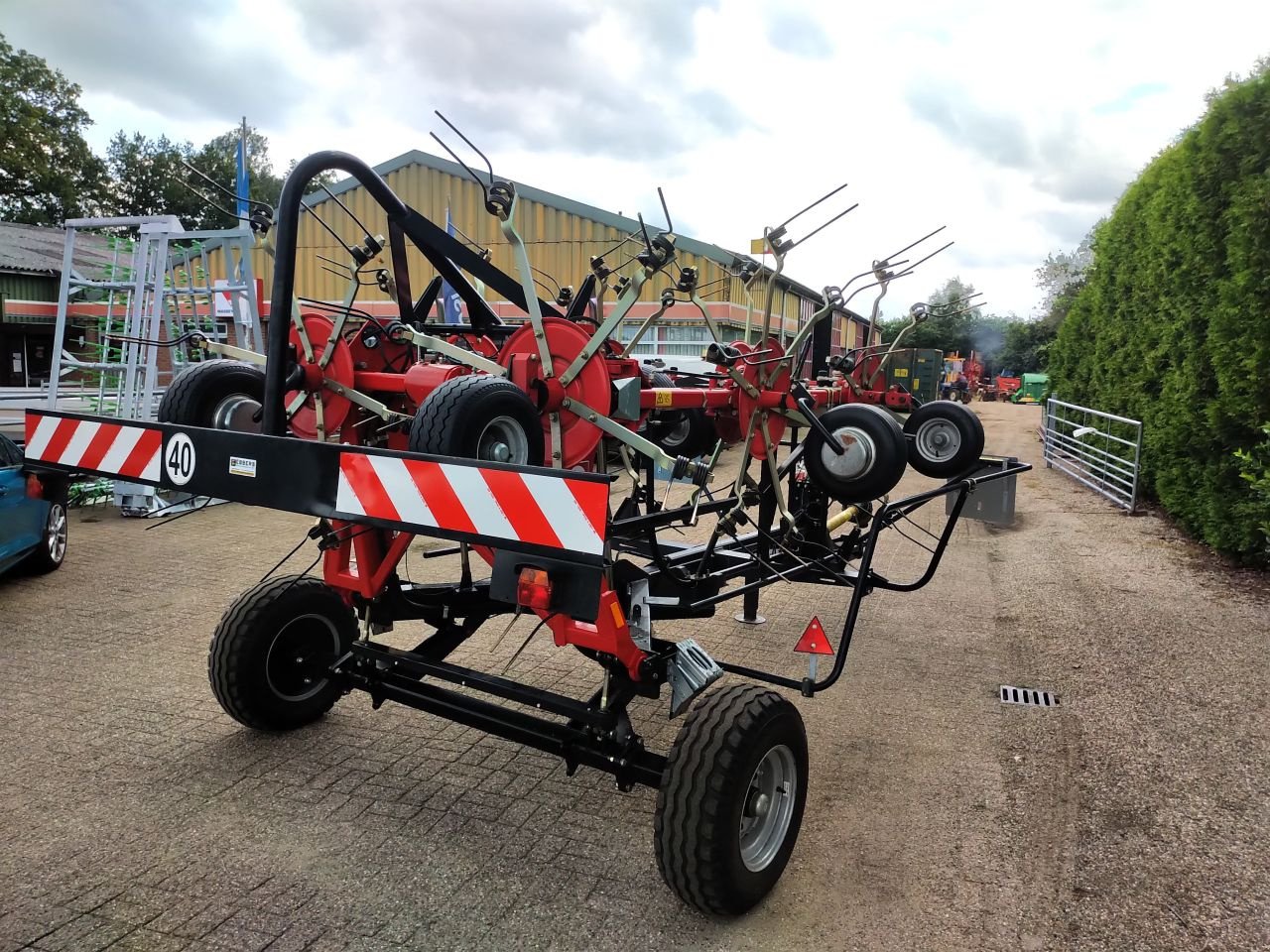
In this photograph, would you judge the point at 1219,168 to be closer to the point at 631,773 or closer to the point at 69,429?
the point at 631,773

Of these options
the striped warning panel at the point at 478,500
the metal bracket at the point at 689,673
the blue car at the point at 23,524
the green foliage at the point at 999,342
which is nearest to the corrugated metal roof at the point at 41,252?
the blue car at the point at 23,524

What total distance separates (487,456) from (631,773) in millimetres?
1178

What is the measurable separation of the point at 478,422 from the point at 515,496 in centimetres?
50

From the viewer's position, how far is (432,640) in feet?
12.7

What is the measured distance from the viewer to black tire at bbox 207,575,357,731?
385 centimetres

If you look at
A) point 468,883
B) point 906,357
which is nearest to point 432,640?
point 468,883

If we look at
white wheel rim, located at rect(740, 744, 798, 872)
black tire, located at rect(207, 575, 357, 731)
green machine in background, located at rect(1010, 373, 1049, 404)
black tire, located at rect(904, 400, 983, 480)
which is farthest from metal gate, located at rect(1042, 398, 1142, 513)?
green machine in background, located at rect(1010, 373, 1049, 404)

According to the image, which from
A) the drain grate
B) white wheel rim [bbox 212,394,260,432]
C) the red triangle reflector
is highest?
white wheel rim [bbox 212,394,260,432]

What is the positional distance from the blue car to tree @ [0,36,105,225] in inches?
1218

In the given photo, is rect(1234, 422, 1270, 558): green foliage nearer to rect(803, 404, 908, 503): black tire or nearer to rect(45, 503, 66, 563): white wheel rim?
rect(803, 404, 908, 503): black tire

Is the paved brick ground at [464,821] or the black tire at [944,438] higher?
the black tire at [944,438]

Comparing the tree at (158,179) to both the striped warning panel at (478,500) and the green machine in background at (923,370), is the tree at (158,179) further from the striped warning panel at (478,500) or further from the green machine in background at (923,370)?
the striped warning panel at (478,500)

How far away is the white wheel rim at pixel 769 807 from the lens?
303 centimetres

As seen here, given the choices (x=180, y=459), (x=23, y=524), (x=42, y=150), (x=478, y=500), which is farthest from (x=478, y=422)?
(x=42, y=150)
